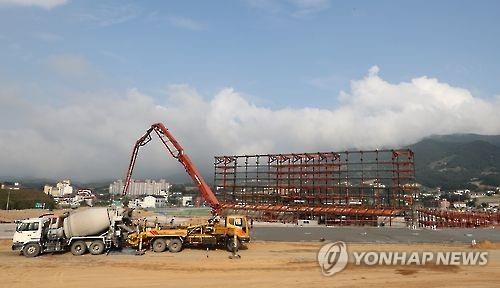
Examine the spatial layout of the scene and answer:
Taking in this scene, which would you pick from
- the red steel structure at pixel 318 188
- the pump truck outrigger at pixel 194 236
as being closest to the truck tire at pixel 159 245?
the pump truck outrigger at pixel 194 236

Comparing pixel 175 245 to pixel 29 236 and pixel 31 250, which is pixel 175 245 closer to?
pixel 31 250

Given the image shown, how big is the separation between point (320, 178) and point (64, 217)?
59919 mm

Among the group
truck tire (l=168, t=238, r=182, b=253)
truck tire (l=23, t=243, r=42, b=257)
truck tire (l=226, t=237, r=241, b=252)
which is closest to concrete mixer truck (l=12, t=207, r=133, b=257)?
truck tire (l=23, t=243, r=42, b=257)

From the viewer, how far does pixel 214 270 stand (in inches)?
870

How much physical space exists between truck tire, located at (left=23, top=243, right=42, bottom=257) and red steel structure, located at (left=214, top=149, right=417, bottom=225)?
52775mm

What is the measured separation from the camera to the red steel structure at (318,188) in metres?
70.8

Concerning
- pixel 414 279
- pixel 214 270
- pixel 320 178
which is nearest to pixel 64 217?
pixel 214 270

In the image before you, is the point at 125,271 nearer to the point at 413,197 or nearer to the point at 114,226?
the point at 114,226

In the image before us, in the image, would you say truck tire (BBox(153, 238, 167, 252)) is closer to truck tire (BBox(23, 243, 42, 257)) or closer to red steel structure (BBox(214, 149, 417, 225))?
truck tire (BBox(23, 243, 42, 257))

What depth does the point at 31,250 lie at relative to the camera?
26.3 metres

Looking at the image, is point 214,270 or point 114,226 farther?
point 114,226

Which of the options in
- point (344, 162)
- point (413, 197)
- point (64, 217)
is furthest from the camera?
point (344, 162)

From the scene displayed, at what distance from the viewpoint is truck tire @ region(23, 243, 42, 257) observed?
26.2 metres

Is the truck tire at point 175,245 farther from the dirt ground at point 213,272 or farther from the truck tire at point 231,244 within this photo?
the truck tire at point 231,244
